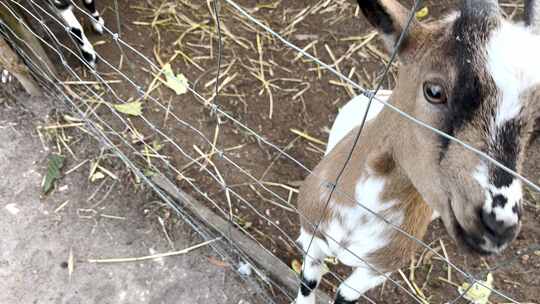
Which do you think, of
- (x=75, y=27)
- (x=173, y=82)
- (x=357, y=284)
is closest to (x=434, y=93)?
(x=357, y=284)

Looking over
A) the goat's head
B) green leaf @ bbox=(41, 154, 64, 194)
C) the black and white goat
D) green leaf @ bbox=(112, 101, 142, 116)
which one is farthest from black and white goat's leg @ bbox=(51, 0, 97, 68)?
the goat's head

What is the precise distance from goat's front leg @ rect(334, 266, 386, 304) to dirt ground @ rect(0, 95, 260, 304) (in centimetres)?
60

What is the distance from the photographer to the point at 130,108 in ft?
11.5

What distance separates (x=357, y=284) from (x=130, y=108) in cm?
196

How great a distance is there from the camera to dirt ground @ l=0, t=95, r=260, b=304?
2.87 meters

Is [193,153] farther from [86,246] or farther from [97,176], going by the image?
[86,246]

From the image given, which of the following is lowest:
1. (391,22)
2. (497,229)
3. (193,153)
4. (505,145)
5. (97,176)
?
(193,153)

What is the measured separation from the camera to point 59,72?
Answer: 368cm

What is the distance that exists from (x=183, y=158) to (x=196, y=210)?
44 centimetres

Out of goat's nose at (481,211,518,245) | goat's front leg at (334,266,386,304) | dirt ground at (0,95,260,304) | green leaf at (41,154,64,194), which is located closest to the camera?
goat's nose at (481,211,518,245)

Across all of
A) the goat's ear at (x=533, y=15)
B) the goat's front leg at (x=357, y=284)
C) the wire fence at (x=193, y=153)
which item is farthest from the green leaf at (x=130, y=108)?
the goat's ear at (x=533, y=15)

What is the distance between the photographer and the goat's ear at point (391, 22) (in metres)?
1.54

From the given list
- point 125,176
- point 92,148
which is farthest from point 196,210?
point 92,148

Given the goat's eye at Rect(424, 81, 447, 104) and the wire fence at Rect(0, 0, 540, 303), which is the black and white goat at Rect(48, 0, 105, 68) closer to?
the wire fence at Rect(0, 0, 540, 303)
